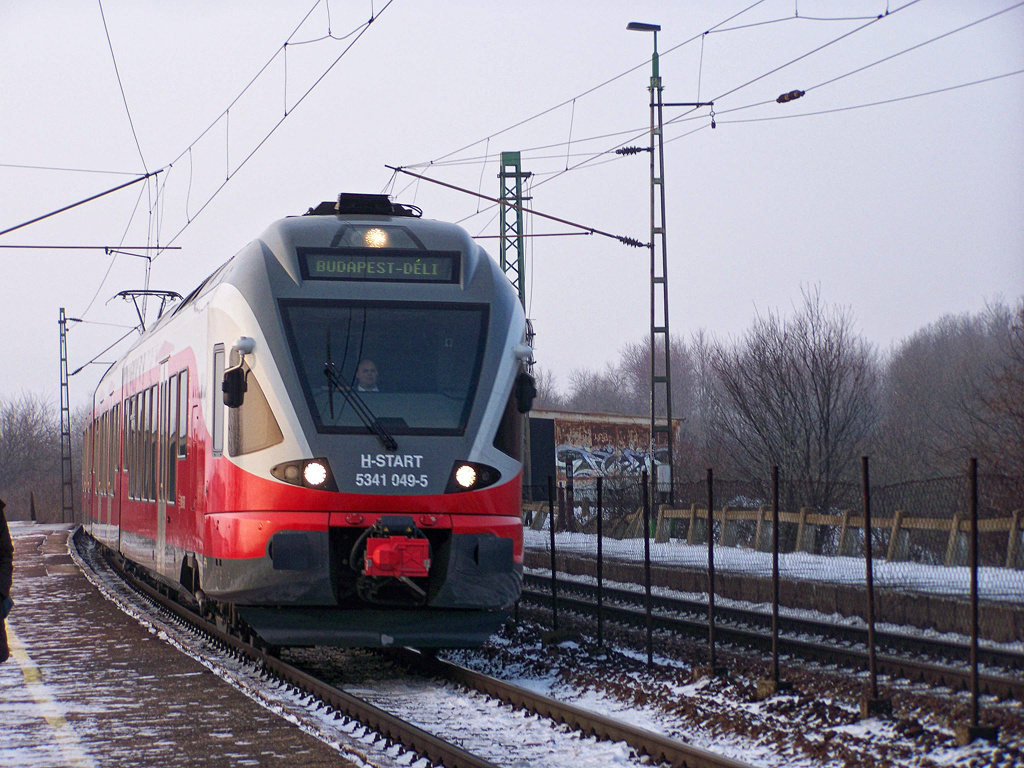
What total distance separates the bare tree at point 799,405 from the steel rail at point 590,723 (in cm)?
1824

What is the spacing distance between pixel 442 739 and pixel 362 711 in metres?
1.03

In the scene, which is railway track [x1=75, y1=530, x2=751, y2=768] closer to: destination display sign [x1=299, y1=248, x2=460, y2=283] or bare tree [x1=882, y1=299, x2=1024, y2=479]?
destination display sign [x1=299, y1=248, x2=460, y2=283]

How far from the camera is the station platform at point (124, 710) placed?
279 inches

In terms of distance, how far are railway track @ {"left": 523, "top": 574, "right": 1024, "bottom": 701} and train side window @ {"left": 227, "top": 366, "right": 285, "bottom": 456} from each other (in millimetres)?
4975

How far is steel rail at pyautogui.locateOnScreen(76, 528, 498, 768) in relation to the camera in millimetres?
6773

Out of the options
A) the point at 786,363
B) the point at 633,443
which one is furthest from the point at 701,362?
the point at 786,363

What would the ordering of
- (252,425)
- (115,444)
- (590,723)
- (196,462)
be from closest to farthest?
(590,723)
(252,425)
(196,462)
(115,444)

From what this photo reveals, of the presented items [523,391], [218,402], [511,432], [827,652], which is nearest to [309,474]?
[218,402]

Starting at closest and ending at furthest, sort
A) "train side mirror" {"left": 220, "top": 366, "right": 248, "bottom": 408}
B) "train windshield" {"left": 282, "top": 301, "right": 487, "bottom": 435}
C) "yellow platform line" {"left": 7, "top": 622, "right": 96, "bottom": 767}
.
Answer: "yellow platform line" {"left": 7, "top": 622, "right": 96, "bottom": 767}, "train windshield" {"left": 282, "top": 301, "right": 487, "bottom": 435}, "train side mirror" {"left": 220, "top": 366, "right": 248, "bottom": 408}

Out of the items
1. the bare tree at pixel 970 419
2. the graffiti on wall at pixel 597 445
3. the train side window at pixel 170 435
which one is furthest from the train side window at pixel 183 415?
the graffiti on wall at pixel 597 445

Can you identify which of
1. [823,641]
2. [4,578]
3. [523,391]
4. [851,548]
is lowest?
[823,641]

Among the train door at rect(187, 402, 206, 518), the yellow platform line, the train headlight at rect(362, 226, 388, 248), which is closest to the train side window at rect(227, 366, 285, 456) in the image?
the train door at rect(187, 402, 206, 518)

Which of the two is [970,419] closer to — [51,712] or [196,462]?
[196,462]

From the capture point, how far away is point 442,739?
7234mm
